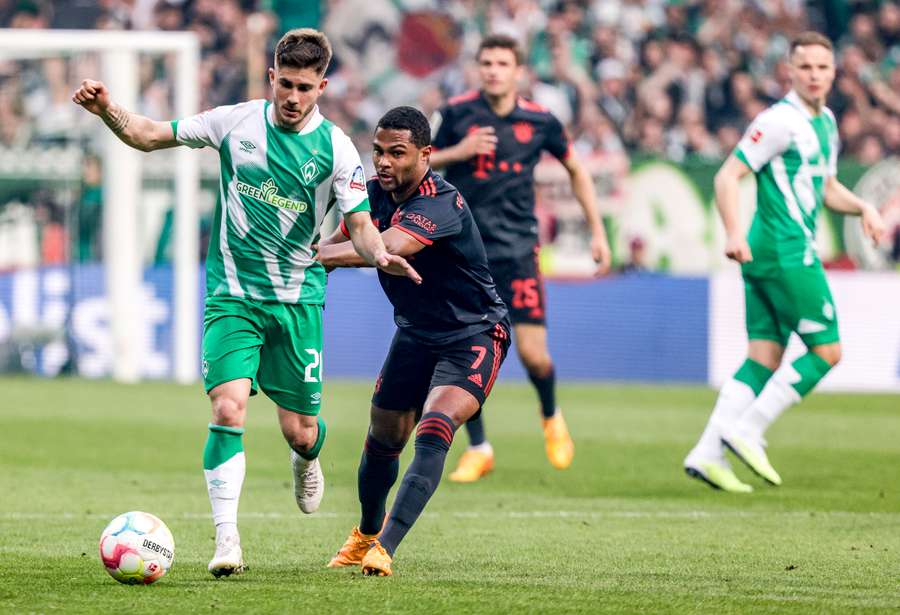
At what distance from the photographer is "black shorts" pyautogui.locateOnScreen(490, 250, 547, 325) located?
10.5m

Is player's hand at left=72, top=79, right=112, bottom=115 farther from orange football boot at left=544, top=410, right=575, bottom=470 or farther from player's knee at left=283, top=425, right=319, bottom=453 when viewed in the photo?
orange football boot at left=544, top=410, right=575, bottom=470

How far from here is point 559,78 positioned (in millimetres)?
20859

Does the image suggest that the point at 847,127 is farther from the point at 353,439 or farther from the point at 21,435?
the point at 21,435

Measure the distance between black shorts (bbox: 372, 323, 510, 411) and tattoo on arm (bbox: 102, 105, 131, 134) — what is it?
57.6 inches

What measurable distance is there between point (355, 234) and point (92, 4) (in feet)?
51.2

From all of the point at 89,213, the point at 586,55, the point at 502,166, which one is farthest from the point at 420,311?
the point at 586,55

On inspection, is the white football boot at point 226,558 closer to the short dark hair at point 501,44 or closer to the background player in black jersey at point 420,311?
the background player in black jersey at point 420,311

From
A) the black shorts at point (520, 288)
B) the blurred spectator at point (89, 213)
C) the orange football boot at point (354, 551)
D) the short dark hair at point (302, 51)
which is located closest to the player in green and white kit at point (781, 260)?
the black shorts at point (520, 288)

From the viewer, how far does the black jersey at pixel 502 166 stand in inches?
413

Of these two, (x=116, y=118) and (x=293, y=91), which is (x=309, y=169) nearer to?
(x=293, y=91)

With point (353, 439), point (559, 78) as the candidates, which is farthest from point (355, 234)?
point (559, 78)

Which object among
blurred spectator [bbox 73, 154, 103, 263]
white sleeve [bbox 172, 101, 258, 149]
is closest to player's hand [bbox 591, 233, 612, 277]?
white sleeve [bbox 172, 101, 258, 149]

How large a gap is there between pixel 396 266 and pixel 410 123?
2.09 feet

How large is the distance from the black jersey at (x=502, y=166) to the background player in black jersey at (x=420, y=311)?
3.47m
